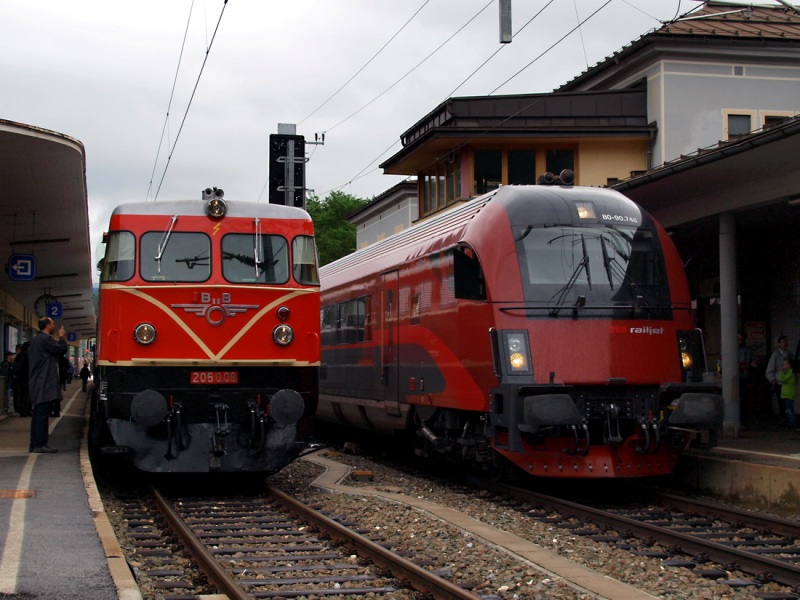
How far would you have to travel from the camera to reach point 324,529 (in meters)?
9.35

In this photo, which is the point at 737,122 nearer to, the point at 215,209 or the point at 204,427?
the point at 215,209

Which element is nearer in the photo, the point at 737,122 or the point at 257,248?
the point at 257,248

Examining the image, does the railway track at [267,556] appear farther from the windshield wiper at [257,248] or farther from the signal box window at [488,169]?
the signal box window at [488,169]

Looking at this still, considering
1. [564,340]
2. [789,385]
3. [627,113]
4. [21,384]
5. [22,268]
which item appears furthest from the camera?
[627,113]

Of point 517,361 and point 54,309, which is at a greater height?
point 54,309

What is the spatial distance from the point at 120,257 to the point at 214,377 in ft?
5.47

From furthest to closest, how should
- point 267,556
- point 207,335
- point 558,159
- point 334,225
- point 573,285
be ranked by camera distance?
point 334,225 < point 558,159 < point 207,335 < point 573,285 < point 267,556

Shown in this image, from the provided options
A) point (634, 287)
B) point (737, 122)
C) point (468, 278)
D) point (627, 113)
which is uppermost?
point (627, 113)

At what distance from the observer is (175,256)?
1167cm

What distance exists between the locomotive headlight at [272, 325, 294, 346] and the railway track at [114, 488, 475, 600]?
1.71 m

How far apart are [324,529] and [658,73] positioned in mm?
22708

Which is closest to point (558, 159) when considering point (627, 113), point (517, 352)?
point (627, 113)

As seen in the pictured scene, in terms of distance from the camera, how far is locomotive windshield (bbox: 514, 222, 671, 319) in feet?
35.9

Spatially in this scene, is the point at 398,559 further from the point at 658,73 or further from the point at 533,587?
the point at 658,73
